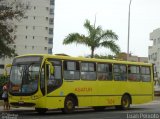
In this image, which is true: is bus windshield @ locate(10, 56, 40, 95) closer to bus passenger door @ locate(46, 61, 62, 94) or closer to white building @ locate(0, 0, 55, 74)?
bus passenger door @ locate(46, 61, 62, 94)

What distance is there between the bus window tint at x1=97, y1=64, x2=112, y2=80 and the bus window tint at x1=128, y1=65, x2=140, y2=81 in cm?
216

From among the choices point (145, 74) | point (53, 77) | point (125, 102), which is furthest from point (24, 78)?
point (145, 74)

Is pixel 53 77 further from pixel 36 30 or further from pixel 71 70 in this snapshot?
pixel 36 30

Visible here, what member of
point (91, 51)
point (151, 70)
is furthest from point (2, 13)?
point (151, 70)

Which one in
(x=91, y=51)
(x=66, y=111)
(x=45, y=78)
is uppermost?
(x=91, y=51)

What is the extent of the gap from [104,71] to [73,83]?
3125mm

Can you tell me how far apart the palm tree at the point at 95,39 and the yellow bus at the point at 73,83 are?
43.2 ft

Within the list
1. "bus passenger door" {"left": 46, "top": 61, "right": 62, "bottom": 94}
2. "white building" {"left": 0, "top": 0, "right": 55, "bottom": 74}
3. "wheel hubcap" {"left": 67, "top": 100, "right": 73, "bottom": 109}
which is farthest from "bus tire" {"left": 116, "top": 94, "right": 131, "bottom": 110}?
"white building" {"left": 0, "top": 0, "right": 55, "bottom": 74}

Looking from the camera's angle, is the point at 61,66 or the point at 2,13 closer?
the point at 61,66

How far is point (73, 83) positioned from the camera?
85.1 ft

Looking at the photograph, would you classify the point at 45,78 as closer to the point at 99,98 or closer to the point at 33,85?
the point at 33,85

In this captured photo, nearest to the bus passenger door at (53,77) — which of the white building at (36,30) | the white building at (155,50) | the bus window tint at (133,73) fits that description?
the bus window tint at (133,73)

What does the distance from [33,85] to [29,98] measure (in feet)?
2.19

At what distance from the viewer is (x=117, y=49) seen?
1769 inches
